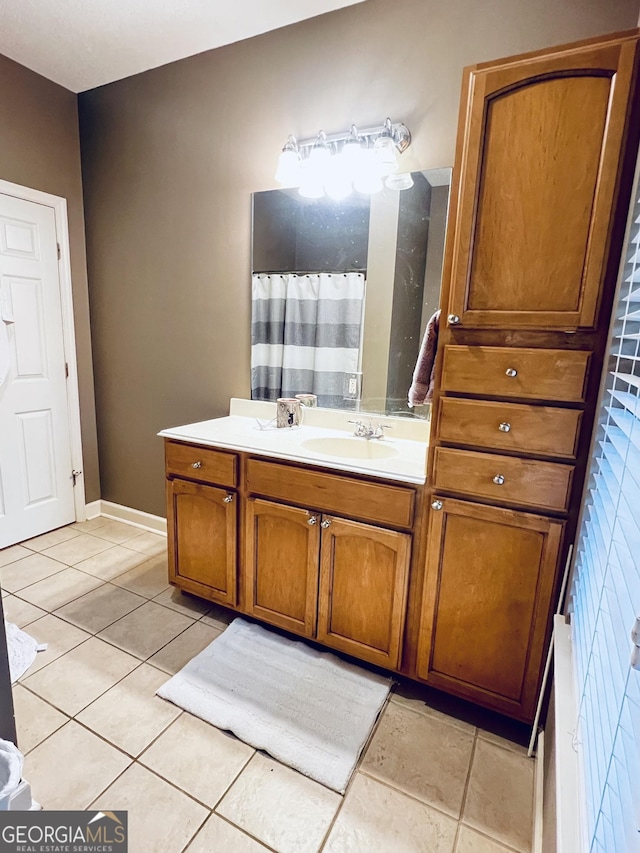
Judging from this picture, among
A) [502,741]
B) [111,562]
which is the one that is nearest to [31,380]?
[111,562]

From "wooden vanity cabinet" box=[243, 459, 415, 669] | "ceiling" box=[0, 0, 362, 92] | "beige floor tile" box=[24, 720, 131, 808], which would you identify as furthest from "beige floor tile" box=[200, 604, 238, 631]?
"ceiling" box=[0, 0, 362, 92]

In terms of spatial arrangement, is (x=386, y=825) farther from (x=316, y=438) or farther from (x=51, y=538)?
(x=51, y=538)

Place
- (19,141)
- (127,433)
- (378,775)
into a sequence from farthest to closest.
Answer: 1. (127,433)
2. (19,141)
3. (378,775)

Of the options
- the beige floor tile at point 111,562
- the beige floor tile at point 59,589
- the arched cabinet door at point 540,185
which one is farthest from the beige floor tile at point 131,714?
the arched cabinet door at point 540,185

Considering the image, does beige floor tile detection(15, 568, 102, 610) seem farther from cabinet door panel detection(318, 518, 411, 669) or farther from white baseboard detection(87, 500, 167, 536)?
cabinet door panel detection(318, 518, 411, 669)

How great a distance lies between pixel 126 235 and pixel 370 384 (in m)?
1.78

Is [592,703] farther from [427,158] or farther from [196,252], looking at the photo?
[196,252]

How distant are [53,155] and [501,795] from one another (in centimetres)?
361

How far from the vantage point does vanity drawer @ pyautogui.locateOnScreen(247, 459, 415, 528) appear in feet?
4.97

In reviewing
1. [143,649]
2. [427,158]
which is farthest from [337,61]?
[143,649]

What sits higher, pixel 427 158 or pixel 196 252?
pixel 427 158

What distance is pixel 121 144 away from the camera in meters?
2.55

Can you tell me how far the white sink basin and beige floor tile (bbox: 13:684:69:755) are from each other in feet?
4.21

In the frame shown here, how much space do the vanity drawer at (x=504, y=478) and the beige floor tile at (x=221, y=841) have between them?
1091 mm
